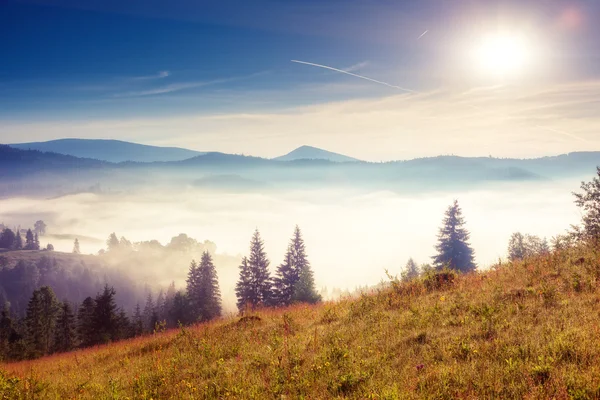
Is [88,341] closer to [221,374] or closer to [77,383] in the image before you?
[77,383]

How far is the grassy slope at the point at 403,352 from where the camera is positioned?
5.26 m

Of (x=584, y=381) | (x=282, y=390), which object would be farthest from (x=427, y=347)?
(x=282, y=390)

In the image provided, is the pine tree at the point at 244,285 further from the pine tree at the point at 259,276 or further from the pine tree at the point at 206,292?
the pine tree at the point at 206,292

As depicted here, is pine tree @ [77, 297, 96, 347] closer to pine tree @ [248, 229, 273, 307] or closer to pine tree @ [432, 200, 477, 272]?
pine tree @ [248, 229, 273, 307]

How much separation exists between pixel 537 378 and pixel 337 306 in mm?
7007

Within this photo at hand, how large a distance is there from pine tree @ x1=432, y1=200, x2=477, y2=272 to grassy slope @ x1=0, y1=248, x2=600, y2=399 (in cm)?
3235

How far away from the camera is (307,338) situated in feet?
28.1

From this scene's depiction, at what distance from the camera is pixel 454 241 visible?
41719 mm

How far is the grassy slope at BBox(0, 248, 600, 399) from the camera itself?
17.3 feet

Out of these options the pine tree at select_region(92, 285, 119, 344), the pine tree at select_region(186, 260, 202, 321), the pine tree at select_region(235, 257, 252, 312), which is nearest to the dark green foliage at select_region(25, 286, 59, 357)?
the pine tree at select_region(92, 285, 119, 344)

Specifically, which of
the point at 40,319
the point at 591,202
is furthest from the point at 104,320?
the point at 591,202

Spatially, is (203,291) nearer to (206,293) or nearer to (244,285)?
(206,293)

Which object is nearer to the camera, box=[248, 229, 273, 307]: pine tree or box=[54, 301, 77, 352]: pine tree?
box=[248, 229, 273, 307]: pine tree

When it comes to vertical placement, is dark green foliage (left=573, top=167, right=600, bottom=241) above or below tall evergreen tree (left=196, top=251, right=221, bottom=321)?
above
